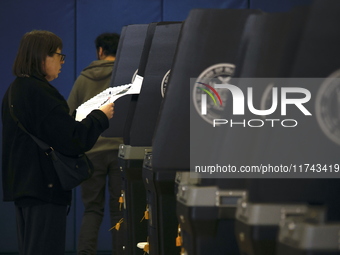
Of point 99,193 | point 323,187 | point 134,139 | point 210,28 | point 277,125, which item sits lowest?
point 99,193

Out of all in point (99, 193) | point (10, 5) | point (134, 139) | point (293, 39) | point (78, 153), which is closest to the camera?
point (293, 39)

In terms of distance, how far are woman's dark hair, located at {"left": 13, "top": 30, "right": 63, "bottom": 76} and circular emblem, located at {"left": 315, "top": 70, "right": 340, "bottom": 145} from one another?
192 cm

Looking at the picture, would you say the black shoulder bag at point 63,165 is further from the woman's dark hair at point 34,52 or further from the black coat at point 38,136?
the woman's dark hair at point 34,52

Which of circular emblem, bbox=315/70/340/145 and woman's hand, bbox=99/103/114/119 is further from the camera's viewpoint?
woman's hand, bbox=99/103/114/119

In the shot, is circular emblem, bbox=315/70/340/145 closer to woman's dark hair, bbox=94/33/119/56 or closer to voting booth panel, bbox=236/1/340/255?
voting booth panel, bbox=236/1/340/255

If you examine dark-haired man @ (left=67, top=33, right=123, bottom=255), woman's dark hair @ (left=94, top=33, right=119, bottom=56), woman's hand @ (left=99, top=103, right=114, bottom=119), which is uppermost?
woman's dark hair @ (left=94, top=33, right=119, bottom=56)

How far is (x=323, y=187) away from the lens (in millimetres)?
2031

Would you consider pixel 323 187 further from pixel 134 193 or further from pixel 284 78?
pixel 134 193

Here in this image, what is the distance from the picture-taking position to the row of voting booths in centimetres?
194

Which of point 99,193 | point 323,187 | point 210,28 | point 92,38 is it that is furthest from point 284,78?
point 92,38

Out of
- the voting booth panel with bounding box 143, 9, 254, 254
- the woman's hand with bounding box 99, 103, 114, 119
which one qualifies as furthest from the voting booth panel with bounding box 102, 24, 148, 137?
the voting booth panel with bounding box 143, 9, 254, 254

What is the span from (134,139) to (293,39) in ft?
7.25

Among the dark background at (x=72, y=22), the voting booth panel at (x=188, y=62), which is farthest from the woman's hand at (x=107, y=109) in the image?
the dark background at (x=72, y=22)

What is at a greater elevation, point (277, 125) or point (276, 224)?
point (277, 125)
